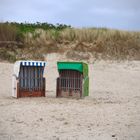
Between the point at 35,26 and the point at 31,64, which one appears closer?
the point at 31,64

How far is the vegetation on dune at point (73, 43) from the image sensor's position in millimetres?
28172

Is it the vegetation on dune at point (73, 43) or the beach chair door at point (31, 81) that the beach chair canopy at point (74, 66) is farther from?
the vegetation on dune at point (73, 43)

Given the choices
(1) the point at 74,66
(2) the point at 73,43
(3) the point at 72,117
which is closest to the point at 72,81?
(1) the point at 74,66

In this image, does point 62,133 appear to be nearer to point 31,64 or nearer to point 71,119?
point 71,119

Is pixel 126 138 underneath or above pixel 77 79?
underneath

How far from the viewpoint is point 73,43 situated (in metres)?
29.3

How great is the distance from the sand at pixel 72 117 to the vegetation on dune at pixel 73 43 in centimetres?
917

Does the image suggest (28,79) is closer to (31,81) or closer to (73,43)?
(31,81)

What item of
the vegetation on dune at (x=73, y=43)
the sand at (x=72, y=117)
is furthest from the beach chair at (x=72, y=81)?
the vegetation on dune at (x=73, y=43)

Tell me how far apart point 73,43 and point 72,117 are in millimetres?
18392

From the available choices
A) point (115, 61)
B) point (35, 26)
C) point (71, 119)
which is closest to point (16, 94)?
point (71, 119)

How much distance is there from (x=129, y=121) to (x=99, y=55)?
17.4 metres

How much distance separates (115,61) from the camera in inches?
1081

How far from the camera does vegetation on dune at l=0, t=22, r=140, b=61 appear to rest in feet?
92.4
